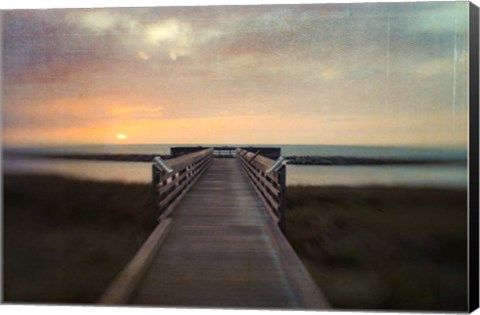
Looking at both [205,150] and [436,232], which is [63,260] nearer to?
[205,150]

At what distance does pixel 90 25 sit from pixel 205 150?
1.13 meters

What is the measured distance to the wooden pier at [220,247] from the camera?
360cm

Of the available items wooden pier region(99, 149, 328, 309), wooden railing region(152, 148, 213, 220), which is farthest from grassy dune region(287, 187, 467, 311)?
wooden railing region(152, 148, 213, 220)

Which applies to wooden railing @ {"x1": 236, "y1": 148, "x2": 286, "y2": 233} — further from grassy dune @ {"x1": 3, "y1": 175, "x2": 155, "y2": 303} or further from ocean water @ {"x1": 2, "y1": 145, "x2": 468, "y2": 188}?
grassy dune @ {"x1": 3, "y1": 175, "x2": 155, "y2": 303}

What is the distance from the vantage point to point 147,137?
366 centimetres

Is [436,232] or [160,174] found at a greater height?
[160,174]

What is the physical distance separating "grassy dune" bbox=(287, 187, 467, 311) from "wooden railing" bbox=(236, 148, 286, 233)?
0.07 metres

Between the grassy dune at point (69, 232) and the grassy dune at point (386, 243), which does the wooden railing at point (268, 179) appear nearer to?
the grassy dune at point (386, 243)

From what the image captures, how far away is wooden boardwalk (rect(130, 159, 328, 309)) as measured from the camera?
360 cm

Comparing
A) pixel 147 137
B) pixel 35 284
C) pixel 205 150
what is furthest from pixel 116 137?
pixel 35 284

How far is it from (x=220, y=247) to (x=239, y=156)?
622 millimetres

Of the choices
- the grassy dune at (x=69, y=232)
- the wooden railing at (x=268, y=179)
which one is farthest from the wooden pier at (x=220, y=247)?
the grassy dune at (x=69, y=232)

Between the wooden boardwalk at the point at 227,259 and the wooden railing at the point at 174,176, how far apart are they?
0.05m

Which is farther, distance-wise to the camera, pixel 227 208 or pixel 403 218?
pixel 227 208
